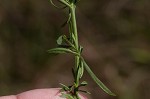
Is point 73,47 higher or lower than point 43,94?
higher

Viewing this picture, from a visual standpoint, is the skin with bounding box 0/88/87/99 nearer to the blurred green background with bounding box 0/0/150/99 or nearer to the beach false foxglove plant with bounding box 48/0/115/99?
the beach false foxglove plant with bounding box 48/0/115/99

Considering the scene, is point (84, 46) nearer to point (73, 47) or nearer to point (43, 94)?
point (43, 94)

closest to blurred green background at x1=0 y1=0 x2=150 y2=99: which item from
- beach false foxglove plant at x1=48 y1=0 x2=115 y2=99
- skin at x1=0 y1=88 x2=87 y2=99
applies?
skin at x1=0 y1=88 x2=87 y2=99

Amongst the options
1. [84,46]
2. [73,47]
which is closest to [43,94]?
[73,47]

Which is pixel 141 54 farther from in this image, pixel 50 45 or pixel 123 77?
pixel 50 45

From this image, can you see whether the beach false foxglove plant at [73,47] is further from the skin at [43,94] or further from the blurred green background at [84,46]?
the blurred green background at [84,46]

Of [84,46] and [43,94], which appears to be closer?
[43,94]

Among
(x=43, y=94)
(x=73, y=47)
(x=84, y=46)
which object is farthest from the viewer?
Answer: (x=84, y=46)

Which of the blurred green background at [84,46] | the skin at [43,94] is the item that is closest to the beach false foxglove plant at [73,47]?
the skin at [43,94]

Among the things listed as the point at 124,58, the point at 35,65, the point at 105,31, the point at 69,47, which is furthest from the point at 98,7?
the point at 69,47
